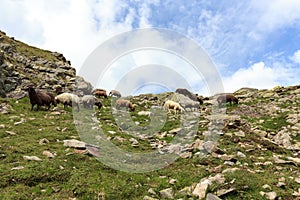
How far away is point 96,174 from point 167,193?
3221mm

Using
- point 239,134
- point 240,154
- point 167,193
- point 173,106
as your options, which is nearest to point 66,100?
point 173,106

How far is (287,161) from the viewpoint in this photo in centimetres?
1353

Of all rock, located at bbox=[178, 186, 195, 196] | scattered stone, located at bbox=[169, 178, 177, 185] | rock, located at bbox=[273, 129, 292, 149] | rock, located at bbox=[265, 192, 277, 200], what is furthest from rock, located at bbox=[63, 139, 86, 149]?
rock, located at bbox=[273, 129, 292, 149]

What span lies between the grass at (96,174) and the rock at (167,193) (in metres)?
0.19

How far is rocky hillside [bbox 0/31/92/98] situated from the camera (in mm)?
30484

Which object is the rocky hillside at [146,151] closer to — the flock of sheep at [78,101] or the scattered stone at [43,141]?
the scattered stone at [43,141]

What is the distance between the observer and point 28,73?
38062 millimetres

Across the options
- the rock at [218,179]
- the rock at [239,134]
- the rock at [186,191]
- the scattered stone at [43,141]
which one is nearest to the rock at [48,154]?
the scattered stone at [43,141]

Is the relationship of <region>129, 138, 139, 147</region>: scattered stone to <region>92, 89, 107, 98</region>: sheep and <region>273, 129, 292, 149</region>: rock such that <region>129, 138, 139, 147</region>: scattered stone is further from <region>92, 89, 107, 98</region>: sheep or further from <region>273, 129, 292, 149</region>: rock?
<region>92, 89, 107, 98</region>: sheep

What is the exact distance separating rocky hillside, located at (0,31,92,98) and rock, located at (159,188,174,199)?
22779 millimetres

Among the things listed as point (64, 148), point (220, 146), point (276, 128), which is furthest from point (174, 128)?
point (64, 148)

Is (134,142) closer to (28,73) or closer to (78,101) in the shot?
(78,101)

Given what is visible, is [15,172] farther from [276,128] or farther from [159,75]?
[276,128]

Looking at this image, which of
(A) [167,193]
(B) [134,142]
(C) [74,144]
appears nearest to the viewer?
(A) [167,193]
